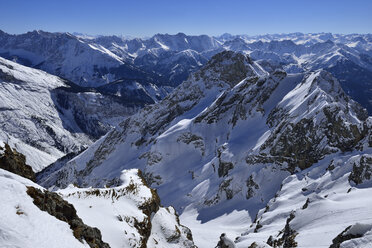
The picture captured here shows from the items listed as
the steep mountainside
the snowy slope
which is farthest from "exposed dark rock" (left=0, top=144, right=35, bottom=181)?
the snowy slope

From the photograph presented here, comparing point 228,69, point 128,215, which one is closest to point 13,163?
point 128,215

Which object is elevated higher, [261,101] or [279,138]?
[261,101]

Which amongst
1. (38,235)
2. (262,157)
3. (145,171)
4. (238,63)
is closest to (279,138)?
(262,157)

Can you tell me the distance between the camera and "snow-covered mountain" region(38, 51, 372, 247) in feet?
172

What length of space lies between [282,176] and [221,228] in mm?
21088

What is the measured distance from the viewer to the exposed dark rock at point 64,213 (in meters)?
26.7

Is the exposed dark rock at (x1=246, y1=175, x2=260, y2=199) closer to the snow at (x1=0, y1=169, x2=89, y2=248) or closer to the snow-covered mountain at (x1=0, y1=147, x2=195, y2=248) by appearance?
the snow-covered mountain at (x1=0, y1=147, x2=195, y2=248)

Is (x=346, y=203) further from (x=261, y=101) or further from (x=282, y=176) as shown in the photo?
(x=261, y=101)

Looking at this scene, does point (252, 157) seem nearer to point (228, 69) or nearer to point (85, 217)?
point (85, 217)

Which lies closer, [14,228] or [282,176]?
[14,228]

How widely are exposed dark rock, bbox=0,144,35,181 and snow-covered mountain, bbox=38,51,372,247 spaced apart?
65.0 ft

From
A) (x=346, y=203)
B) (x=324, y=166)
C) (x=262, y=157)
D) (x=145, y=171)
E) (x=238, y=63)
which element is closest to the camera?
(x=346, y=203)

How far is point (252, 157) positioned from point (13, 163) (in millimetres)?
70933

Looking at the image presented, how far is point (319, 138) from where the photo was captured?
80.1 m
